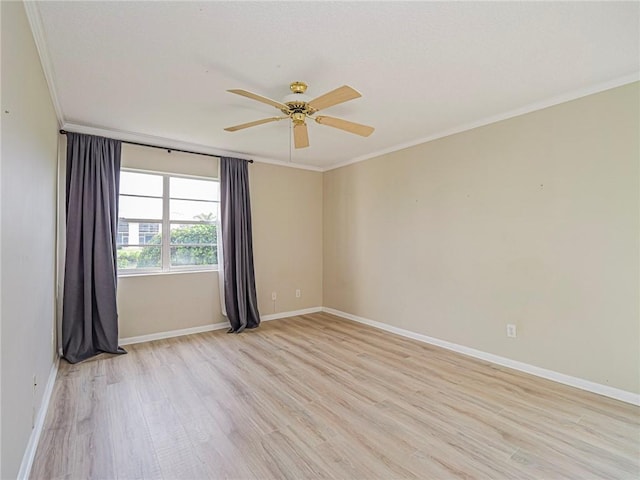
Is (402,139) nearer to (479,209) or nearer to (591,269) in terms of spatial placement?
(479,209)

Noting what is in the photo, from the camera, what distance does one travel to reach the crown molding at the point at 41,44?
1757mm

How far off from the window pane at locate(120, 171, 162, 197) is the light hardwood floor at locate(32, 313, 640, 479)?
1.97m

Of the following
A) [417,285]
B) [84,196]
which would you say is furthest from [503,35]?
[84,196]

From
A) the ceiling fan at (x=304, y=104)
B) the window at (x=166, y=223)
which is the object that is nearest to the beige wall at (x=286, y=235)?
the window at (x=166, y=223)

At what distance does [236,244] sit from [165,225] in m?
0.94

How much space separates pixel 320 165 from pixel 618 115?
3753 mm

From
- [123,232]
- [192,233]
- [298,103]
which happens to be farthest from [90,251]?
[298,103]

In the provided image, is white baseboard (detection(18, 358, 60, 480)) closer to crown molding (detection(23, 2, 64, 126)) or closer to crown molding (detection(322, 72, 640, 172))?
crown molding (detection(23, 2, 64, 126))

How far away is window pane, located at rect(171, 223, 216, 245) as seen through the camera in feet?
14.3

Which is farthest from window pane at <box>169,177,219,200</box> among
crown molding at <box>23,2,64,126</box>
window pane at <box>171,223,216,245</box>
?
crown molding at <box>23,2,64,126</box>

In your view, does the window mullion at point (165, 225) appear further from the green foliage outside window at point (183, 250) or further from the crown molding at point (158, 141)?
the crown molding at point (158, 141)

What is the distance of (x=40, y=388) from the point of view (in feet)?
7.53

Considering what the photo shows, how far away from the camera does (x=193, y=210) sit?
178 inches

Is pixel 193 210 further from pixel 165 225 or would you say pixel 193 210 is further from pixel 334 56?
pixel 334 56
